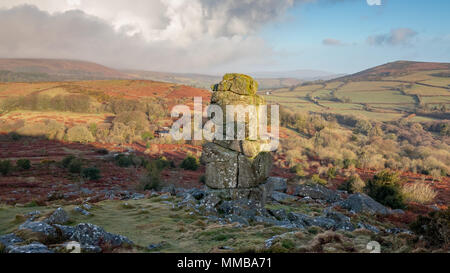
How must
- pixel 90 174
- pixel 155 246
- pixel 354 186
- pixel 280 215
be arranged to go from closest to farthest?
pixel 155 246, pixel 280 215, pixel 354 186, pixel 90 174

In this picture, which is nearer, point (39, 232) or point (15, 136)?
point (39, 232)

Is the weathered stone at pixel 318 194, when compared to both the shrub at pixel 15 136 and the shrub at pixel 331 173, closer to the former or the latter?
the shrub at pixel 331 173

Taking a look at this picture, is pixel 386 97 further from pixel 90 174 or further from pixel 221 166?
pixel 90 174

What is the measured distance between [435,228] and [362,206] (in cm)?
972

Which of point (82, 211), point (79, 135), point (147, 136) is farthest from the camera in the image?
point (147, 136)

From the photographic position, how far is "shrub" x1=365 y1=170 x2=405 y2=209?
1889 centimetres

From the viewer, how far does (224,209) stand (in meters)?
12.0

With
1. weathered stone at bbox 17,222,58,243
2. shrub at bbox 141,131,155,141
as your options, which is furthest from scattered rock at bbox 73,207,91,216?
shrub at bbox 141,131,155,141

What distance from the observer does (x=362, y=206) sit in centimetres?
1598

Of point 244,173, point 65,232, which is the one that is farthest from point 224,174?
point 65,232

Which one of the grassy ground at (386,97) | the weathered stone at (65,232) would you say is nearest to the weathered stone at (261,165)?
A: the weathered stone at (65,232)

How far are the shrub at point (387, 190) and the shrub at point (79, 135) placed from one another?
50562 mm
